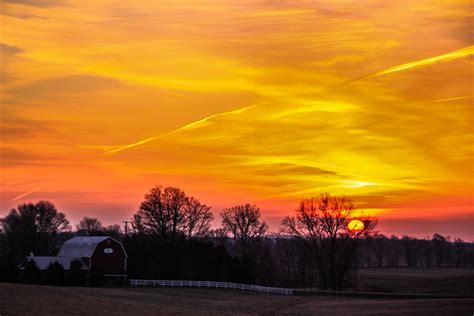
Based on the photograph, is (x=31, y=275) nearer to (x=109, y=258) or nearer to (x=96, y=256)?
(x=96, y=256)

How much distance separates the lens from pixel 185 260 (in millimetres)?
89500

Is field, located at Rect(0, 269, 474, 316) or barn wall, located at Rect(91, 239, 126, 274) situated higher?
barn wall, located at Rect(91, 239, 126, 274)

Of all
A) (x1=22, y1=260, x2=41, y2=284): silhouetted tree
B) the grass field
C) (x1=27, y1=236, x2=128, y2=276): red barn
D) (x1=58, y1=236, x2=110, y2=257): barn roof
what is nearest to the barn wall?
(x1=27, y1=236, x2=128, y2=276): red barn

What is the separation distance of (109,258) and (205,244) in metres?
13.5

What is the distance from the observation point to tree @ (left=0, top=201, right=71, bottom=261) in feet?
368

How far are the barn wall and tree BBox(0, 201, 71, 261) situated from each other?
28531 millimetres

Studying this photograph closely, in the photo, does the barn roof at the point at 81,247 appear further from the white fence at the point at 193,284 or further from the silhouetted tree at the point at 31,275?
the silhouetted tree at the point at 31,275

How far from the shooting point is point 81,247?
287 feet

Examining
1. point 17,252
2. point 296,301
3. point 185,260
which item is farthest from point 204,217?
point 296,301

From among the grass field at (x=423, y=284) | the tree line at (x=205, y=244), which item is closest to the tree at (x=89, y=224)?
the tree line at (x=205, y=244)

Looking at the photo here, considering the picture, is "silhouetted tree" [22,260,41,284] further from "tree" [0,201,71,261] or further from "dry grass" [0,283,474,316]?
"tree" [0,201,71,261]

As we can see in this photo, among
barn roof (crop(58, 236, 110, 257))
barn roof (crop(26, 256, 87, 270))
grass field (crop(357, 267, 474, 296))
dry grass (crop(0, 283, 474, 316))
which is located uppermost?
barn roof (crop(58, 236, 110, 257))

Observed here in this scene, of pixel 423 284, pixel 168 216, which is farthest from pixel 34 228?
pixel 423 284

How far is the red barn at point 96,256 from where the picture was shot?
8456cm
